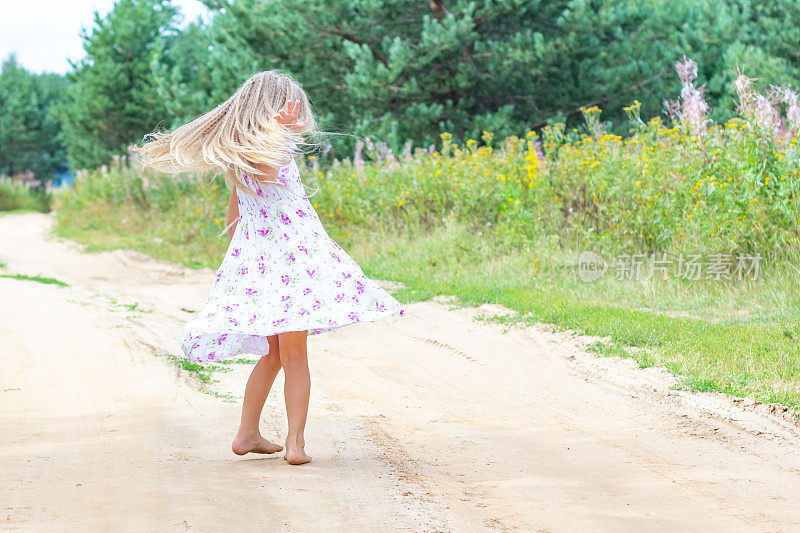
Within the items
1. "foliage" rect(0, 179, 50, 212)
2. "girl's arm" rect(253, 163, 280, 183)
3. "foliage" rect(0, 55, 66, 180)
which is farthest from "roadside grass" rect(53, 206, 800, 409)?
"foliage" rect(0, 55, 66, 180)

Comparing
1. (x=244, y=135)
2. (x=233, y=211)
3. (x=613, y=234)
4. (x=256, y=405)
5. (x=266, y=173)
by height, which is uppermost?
(x=244, y=135)

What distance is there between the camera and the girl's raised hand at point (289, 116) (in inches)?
162

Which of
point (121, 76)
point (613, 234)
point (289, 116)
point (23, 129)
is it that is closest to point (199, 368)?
point (289, 116)

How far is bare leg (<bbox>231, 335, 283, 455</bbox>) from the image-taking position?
4305 mm

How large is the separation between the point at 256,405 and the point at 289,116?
53.9 inches

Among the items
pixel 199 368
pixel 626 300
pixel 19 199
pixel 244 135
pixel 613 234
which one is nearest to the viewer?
pixel 244 135

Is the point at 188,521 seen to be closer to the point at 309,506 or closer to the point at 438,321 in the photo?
the point at 309,506

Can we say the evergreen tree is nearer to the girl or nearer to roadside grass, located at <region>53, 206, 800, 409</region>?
roadside grass, located at <region>53, 206, 800, 409</region>

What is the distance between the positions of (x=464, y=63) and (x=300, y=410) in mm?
15985

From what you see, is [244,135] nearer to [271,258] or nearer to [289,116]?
[289,116]

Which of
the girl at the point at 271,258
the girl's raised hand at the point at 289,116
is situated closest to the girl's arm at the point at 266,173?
the girl at the point at 271,258

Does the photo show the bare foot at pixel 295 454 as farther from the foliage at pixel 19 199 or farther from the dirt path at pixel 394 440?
the foliage at pixel 19 199

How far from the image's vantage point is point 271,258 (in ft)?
13.8

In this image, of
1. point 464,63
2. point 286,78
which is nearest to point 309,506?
point 286,78
